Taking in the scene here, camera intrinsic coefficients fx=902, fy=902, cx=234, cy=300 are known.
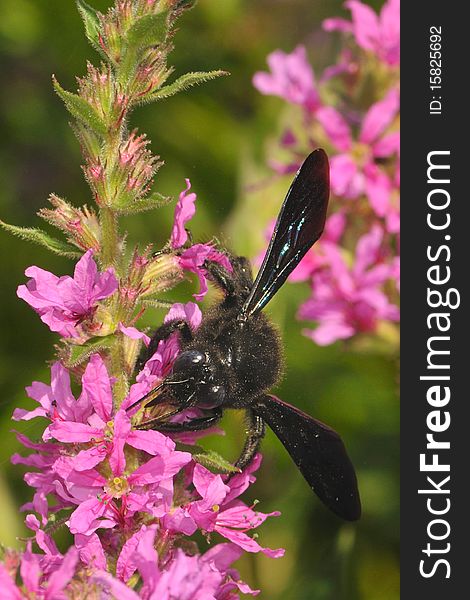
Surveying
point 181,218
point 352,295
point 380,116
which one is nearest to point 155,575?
point 181,218

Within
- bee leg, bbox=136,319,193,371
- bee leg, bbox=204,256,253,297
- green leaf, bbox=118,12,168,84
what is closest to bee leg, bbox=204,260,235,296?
bee leg, bbox=204,256,253,297

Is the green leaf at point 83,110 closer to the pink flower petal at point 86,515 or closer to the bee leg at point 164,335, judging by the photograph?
the bee leg at point 164,335

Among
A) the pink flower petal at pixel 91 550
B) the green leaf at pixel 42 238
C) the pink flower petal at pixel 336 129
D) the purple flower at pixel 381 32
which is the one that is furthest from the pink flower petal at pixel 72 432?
the purple flower at pixel 381 32

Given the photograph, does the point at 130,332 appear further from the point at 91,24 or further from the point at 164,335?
the point at 91,24

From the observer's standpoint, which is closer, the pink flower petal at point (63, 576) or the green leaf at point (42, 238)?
the pink flower petal at point (63, 576)

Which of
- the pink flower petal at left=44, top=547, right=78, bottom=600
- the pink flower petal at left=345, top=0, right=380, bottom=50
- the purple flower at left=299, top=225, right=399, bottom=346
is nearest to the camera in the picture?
the pink flower petal at left=44, top=547, right=78, bottom=600

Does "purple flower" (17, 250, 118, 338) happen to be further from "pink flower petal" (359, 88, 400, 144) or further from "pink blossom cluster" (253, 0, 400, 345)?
"pink flower petal" (359, 88, 400, 144)

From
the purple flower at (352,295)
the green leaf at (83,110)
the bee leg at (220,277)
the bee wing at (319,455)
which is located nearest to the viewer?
the green leaf at (83,110)
